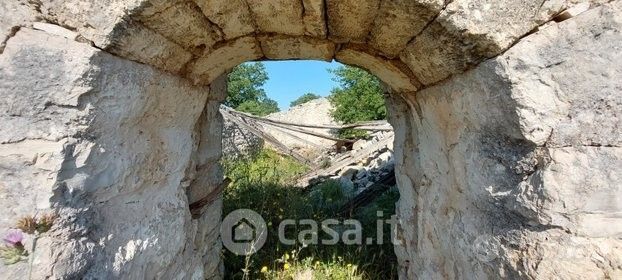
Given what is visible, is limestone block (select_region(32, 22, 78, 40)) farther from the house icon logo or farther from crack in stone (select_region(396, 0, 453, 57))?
the house icon logo

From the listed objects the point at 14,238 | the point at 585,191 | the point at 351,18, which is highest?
the point at 351,18

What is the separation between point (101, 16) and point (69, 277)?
2.64 feet

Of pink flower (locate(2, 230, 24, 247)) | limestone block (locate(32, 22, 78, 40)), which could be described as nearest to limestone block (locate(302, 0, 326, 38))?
limestone block (locate(32, 22, 78, 40))

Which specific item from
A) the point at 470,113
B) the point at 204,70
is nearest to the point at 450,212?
the point at 470,113

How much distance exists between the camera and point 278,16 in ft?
5.20

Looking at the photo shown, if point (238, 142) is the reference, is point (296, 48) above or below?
below

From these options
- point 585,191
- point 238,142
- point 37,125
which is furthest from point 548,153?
point 238,142

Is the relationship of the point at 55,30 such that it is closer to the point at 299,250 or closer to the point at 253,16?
the point at 253,16

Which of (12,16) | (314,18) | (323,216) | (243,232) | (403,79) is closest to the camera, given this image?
(12,16)

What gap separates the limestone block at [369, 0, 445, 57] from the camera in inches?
50.1

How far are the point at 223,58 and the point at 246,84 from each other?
2021 cm

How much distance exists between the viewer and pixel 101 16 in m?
1.22

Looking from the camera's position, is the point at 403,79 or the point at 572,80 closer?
the point at 572,80

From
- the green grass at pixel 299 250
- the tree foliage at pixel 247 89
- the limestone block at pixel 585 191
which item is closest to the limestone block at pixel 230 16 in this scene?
the limestone block at pixel 585 191
